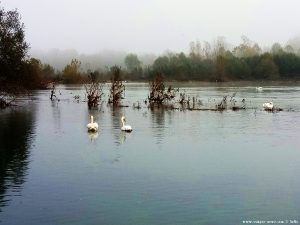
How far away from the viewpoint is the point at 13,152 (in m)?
25.5

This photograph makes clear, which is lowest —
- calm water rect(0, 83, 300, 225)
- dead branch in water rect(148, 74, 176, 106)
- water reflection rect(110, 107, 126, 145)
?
calm water rect(0, 83, 300, 225)

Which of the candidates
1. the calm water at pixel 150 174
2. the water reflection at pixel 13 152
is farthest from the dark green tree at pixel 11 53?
the calm water at pixel 150 174

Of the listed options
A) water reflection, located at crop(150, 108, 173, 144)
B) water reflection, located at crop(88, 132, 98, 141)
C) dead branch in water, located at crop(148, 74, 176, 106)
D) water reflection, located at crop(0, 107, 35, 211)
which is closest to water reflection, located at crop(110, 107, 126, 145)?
water reflection, located at crop(88, 132, 98, 141)

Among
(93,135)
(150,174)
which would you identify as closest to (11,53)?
(93,135)

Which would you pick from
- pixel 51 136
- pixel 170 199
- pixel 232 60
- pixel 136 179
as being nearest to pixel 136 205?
pixel 170 199

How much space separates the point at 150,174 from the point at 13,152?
8.43m

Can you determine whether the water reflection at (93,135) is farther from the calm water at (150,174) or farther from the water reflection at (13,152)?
the water reflection at (13,152)

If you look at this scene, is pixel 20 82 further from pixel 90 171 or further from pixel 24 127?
pixel 90 171

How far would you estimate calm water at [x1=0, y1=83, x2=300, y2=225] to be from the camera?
15.6 metres

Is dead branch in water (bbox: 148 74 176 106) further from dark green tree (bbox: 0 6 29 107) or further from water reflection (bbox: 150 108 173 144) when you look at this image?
dark green tree (bbox: 0 6 29 107)

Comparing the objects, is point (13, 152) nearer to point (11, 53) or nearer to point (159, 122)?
point (159, 122)

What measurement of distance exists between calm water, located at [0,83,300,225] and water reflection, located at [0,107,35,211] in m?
0.05

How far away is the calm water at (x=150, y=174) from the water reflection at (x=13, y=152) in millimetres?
46

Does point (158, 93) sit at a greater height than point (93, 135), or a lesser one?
greater
